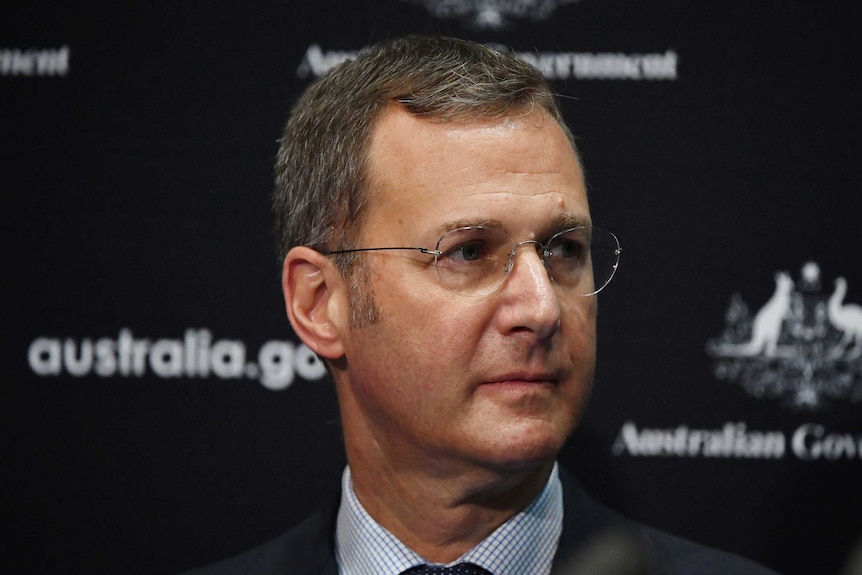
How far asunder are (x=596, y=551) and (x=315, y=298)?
80 cm

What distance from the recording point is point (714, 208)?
9.03ft

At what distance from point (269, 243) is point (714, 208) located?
1203 mm

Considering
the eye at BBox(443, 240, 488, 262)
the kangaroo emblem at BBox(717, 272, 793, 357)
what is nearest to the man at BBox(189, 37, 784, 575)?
the eye at BBox(443, 240, 488, 262)

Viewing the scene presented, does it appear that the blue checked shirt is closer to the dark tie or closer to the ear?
the dark tie

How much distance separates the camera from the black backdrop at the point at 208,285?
9.14ft

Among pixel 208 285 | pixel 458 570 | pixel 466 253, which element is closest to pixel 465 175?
pixel 466 253

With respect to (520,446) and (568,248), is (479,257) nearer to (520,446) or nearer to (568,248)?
(568,248)

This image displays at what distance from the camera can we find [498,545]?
212cm

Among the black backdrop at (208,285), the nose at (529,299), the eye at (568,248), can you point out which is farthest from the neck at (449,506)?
the black backdrop at (208,285)

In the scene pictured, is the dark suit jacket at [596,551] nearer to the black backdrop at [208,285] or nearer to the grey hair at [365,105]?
the black backdrop at [208,285]

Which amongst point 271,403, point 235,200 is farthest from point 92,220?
point 271,403

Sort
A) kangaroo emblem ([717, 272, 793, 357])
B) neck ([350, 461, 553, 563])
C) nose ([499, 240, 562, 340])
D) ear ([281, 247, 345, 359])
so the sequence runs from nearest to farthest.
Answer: nose ([499, 240, 562, 340]) → neck ([350, 461, 553, 563]) → ear ([281, 247, 345, 359]) → kangaroo emblem ([717, 272, 793, 357])

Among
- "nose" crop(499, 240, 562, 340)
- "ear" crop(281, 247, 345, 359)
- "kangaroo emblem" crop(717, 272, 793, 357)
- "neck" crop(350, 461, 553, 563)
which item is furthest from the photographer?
"kangaroo emblem" crop(717, 272, 793, 357)

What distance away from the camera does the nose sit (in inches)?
77.2
